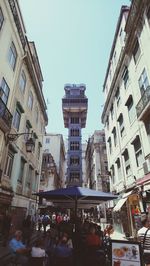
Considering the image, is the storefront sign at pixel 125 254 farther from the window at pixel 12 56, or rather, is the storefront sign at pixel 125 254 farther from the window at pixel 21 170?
the window at pixel 12 56

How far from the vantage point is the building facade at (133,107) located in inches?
466

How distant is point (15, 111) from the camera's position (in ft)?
46.5

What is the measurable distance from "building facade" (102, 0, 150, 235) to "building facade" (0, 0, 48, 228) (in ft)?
26.0

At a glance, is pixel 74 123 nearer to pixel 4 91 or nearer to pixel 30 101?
pixel 30 101

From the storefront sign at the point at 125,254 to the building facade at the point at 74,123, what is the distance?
202 ft

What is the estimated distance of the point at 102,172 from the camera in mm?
36531

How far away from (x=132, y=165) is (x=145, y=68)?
293 inches

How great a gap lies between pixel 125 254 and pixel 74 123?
76.0 meters

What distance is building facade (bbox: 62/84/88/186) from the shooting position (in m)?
66.0

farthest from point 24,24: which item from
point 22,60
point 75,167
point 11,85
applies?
point 75,167

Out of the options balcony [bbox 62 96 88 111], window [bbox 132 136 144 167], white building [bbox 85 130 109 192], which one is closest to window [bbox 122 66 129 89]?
window [bbox 132 136 144 167]

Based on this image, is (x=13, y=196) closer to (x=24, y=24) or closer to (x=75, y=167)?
(x=24, y=24)

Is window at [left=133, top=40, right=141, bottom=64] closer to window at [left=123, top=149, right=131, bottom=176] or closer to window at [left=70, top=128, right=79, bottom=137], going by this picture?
window at [left=123, top=149, right=131, bottom=176]

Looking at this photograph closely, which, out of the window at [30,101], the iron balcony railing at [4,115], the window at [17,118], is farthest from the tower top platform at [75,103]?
the iron balcony railing at [4,115]
